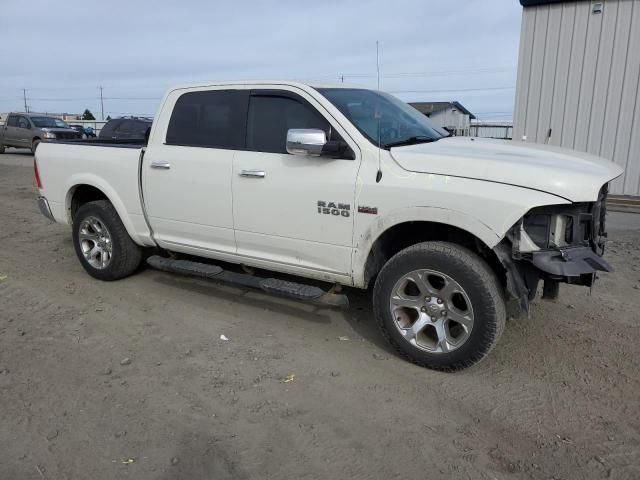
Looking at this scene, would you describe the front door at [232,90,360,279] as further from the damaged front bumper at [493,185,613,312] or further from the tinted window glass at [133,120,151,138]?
the tinted window glass at [133,120,151,138]

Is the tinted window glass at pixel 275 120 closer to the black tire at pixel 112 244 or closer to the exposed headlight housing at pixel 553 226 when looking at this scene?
the exposed headlight housing at pixel 553 226

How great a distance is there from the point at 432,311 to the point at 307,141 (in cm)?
147

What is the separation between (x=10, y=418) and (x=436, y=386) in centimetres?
266

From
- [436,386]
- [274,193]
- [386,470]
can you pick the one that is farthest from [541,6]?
[386,470]

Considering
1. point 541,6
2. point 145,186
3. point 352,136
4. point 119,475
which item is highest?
point 541,6

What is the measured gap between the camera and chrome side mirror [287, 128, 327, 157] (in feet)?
12.4

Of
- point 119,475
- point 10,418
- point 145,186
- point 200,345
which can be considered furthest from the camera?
point 145,186

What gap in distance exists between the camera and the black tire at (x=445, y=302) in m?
3.52

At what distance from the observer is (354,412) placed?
3.31m

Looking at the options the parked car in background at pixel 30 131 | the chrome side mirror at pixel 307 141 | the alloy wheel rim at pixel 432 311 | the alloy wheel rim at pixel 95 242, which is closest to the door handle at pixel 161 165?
the alloy wheel rim at pixel 95 242

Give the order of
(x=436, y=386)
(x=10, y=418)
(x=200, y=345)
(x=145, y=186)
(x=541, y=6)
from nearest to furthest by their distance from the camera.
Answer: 1. (x=10, y=418)
2. (x=436, y=386)
3. (x=200, y=345)
4. (x=145, y=186)
5. (x=541, y=6)

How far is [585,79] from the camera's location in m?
9.87

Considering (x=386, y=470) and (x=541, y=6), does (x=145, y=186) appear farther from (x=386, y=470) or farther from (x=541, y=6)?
(x=541, y=6)

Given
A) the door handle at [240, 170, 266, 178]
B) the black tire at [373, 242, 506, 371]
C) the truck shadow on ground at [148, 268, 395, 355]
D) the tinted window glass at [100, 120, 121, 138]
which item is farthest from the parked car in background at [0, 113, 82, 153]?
the black tire at [373, 242, 506, 371]
